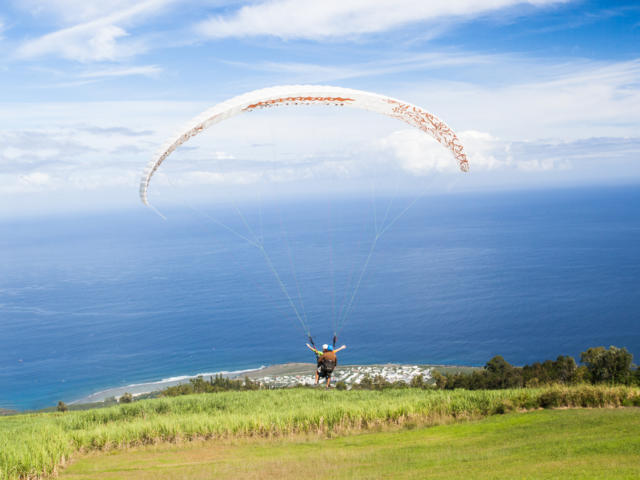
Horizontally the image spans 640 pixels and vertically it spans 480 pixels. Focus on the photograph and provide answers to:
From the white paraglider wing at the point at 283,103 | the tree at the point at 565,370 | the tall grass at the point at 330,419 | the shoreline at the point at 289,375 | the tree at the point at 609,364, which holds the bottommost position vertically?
the shoreline at the point at 289,375

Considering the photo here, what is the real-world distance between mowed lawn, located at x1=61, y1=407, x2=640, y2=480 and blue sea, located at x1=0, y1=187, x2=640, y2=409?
31024 mm

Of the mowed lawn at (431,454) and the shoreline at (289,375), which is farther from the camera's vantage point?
the shoreline at (289,375)

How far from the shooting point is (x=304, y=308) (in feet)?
243

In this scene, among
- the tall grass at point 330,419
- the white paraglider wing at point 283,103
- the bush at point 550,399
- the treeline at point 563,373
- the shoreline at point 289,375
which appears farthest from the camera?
the shoreline at point 289,375

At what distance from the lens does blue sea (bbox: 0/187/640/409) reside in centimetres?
5666

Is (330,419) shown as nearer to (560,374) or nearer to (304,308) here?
(560,374)

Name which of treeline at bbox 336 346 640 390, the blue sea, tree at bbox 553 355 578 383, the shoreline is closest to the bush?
treeline at bbox 336 346 640 390

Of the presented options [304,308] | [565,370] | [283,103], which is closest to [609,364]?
[565,370]

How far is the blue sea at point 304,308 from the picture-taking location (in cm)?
5666

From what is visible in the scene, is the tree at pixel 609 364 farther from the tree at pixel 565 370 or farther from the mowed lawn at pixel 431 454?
the mowed lawn at pixel 431 454

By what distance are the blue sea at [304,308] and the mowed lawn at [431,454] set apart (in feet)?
102

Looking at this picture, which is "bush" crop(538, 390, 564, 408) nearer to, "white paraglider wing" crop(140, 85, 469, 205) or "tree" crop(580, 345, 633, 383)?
"white paraglider wing" crop(140, 85, 469, 205)

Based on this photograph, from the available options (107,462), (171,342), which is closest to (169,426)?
(107,462)

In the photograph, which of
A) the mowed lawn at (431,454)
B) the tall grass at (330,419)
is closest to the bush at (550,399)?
the tall grass at (330,419)
